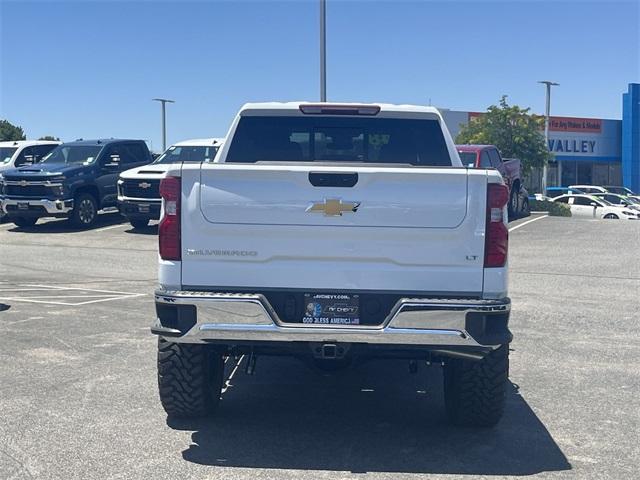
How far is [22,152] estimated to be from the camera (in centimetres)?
2214

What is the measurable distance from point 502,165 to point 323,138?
13.3 metres

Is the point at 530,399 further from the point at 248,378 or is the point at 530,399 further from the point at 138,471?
the point at 138,471

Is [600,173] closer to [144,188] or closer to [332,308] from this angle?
[144,188]

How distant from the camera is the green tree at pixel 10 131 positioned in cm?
6938

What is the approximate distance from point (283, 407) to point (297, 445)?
895 millimetres

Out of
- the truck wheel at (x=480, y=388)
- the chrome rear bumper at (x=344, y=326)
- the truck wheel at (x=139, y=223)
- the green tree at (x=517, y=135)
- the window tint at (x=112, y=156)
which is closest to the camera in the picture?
the chrome rear bumper at (x=344, y=326)

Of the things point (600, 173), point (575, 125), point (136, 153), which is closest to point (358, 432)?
point (136, 153)

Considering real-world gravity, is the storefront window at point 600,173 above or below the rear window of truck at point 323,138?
below

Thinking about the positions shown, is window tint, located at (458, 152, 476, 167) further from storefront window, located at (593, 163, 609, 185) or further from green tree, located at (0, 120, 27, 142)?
green tree, located at (0, 120, 27, 142)

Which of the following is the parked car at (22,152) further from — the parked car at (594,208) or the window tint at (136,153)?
the parked car at (594,208)

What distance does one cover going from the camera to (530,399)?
6324mm

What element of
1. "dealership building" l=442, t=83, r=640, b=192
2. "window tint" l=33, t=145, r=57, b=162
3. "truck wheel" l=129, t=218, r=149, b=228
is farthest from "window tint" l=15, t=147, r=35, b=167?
"dealership building" l=442, t=83, r=640, b=192

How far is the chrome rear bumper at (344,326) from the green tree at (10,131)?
224 feet

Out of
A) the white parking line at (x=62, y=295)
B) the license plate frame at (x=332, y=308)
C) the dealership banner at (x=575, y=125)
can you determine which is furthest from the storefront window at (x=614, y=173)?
the license plate frame at (x=332, y=308)
